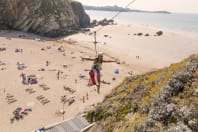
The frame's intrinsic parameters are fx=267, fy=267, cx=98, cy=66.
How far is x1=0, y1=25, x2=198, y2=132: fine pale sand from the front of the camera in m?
29.1

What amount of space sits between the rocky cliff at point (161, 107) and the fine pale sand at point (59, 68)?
57.7ft

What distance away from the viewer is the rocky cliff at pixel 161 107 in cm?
652

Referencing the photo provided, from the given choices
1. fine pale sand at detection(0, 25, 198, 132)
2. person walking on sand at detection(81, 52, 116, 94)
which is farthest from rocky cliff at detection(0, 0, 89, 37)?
person walking on sand at detection(81, 52, 116, 94)

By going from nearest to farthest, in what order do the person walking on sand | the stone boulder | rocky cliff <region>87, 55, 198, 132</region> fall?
1. rocky cliff <region>87, 55, 198, 132</region>
2. the person walking on sand
3. the stone boulder

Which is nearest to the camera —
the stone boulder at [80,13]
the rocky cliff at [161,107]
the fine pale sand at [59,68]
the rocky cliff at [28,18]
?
the rocky cliff at [161,107]

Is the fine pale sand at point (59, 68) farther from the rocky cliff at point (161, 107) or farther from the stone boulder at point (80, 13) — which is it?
the stone boulder at point (80, 13)

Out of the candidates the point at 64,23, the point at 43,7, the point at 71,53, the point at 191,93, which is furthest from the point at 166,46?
the point at 191,93

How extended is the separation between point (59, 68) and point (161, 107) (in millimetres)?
41459

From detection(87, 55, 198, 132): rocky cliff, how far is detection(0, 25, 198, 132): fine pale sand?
1760 centimetres

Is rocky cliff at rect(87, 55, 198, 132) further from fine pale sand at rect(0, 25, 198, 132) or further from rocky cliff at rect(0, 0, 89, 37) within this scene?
rocky cliff at rect(0, 0, 89, 37)

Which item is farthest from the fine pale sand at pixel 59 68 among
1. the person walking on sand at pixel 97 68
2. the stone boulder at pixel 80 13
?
the stone boulder at pixel 80 13

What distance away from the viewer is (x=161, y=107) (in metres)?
7.09

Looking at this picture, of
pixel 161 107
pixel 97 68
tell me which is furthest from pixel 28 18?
pixel 161 107

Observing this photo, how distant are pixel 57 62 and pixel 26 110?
23366 mm
